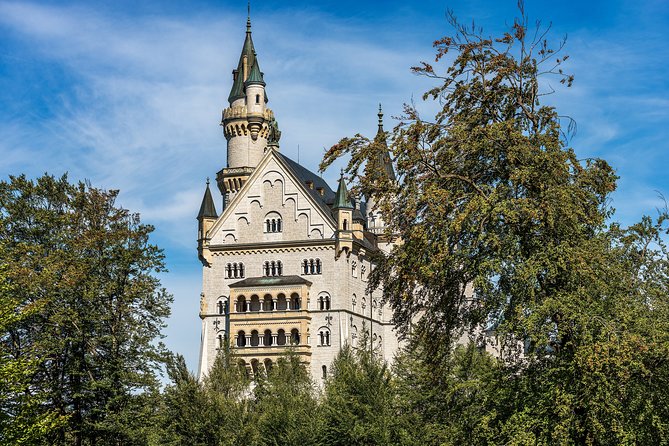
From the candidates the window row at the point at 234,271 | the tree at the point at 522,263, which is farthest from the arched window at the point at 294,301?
the tree at the point at 522,263

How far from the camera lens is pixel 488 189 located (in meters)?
24.4

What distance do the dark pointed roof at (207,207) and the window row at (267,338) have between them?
12687mm

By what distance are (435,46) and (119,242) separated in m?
26.1

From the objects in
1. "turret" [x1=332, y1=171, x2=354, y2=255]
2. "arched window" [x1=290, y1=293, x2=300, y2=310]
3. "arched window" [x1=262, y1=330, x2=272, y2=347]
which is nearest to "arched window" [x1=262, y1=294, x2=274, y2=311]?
"arched window" [x1=290, y1=293, x2=300, y2=310]

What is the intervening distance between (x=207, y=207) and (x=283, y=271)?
10.7m

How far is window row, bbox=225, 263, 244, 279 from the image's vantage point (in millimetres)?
89500

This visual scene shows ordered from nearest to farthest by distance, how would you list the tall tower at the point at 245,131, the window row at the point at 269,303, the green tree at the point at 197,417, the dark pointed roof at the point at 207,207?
the green tree at the point at 197,417
the window row at the point at 269,303
the dark pointed roof at the point at 207,207
the tall tower at the point at 245,131

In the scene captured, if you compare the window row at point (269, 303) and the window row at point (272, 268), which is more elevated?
the window row at point (272, 268)

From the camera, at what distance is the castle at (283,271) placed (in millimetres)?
85312

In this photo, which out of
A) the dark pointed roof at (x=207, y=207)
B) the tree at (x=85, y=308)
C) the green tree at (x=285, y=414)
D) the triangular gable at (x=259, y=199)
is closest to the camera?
the tree at (x=85, y=308)

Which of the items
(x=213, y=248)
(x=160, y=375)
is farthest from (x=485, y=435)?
(x=213, y=248)

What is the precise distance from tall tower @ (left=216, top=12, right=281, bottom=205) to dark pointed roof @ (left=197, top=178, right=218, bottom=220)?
119 inches

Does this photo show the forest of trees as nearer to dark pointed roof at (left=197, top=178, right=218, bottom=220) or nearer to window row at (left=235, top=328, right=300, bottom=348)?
window row at (left=235, top=328, right=300, bottom=348)

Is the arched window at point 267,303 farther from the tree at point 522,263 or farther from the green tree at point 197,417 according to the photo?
the tree at point 522,263
